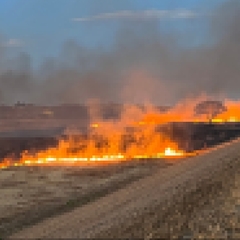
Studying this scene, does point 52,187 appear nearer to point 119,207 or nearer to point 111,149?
point 119,207

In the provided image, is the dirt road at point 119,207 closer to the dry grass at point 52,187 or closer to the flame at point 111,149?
the dry grass at point 52,187

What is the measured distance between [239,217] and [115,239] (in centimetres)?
443

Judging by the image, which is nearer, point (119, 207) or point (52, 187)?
point (119, 207)

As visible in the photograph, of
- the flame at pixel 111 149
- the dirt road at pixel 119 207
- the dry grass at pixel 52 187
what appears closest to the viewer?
the dirt road at pixel 119 207

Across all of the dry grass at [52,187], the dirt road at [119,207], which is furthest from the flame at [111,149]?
the dirt road at [119,207]

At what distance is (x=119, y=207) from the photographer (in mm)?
24266

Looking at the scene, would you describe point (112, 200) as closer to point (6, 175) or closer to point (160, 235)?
point (160, 235)

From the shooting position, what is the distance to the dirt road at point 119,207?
68.5 feet

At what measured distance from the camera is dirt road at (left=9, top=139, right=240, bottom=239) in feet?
68.5

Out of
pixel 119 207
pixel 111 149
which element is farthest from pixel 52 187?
pixel 111 149

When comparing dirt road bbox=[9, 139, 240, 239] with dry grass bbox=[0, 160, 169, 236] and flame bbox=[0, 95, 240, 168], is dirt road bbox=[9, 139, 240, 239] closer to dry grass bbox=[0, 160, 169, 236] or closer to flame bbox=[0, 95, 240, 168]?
dry grass bbox=[0, 160, 169, 236]

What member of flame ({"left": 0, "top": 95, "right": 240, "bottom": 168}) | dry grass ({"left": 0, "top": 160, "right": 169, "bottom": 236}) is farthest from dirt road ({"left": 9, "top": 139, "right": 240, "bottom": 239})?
flame ({"left": 0, "top": 95, "right": 240, "bottom": 168})

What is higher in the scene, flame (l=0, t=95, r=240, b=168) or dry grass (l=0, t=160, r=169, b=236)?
flame (l=0, t=95, r=240, b=168)

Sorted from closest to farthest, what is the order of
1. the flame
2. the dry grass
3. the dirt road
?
the dirt road, the dry grass, the flame
